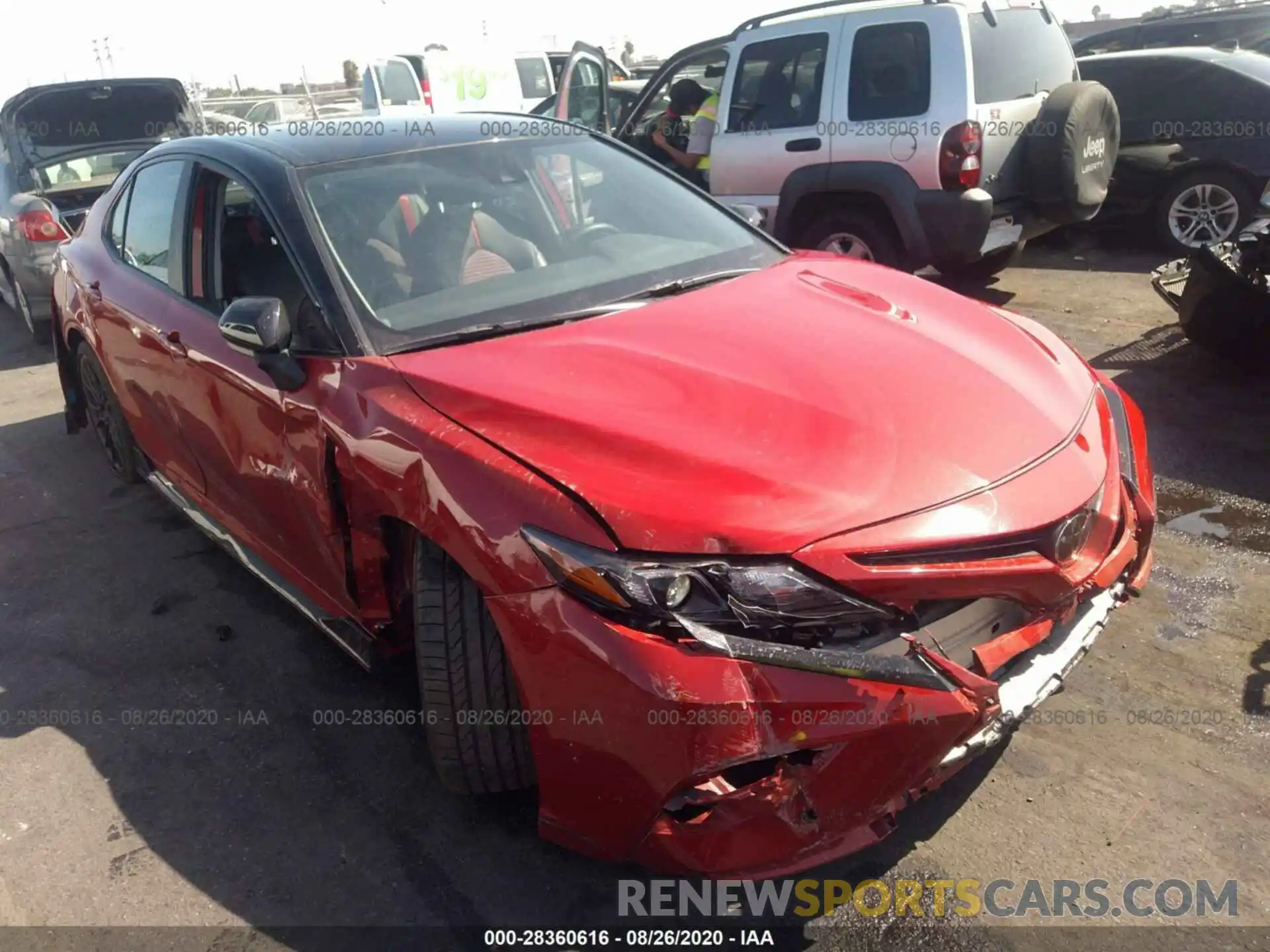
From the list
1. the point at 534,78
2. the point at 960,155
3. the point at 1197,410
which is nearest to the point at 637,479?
the point at 1197,410

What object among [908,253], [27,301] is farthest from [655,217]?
[27,301]

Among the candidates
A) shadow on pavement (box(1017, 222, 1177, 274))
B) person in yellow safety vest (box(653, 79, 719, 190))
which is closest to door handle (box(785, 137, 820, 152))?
person in yellow safety vest (box(653, 79, 719, 190))

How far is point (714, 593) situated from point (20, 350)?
7.83m

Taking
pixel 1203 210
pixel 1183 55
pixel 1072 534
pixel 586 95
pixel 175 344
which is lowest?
pixel 1203 210

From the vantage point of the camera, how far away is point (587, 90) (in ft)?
31.4

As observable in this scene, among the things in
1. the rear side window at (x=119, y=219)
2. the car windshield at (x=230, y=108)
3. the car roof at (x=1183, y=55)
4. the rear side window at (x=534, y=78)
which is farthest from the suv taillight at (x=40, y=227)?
the car windshield at (x=230, y=108)

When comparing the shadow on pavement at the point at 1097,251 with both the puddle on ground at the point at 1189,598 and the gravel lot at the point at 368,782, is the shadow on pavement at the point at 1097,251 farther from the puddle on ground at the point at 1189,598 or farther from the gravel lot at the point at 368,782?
the puddle on ground at the point at 1189,598

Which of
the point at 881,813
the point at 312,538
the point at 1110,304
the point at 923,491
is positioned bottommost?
the point at 1110,304

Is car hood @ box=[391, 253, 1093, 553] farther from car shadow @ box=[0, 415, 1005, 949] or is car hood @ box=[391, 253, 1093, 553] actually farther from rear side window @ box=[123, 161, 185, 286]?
rear side window @ box=[123, 161, 185, 286]

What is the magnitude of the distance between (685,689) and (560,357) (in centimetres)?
102

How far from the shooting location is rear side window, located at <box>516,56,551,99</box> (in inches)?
622

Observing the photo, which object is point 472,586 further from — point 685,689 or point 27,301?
point 27,301

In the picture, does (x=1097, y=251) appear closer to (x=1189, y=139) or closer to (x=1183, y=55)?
(x=1189, y=139)

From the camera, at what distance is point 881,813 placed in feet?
6.54
